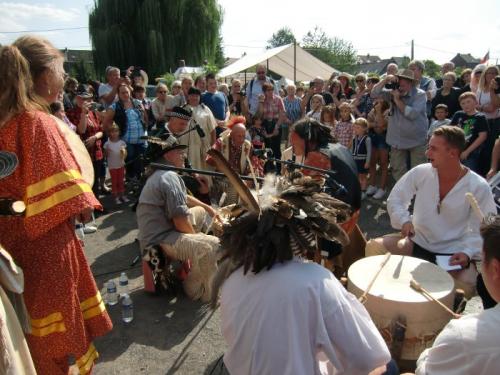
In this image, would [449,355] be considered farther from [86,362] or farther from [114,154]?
[114,154]

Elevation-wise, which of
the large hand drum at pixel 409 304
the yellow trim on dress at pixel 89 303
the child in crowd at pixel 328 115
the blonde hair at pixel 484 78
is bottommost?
the large hand drum at pixel 409 304

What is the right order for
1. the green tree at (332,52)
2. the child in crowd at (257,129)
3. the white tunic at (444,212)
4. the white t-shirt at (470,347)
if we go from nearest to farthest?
1. the white t-shirt at (470,347)
2. the white tunic at (444,212)
3. the child in crowd at (257,129)
4. the green tree at (332,52)

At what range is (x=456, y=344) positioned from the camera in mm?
1478

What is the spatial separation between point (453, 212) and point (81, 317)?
9.03ft

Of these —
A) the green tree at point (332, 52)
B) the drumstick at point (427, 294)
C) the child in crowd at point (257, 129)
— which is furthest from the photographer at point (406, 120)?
the green tree at point (332, 52)

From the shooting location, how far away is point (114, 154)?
22.3ft

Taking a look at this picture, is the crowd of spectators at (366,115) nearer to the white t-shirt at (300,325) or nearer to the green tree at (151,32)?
the white t-shirt at (300,325)

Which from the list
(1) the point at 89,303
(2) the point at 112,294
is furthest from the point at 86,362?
(2) the point at 112,294

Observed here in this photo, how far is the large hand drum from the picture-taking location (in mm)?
2166

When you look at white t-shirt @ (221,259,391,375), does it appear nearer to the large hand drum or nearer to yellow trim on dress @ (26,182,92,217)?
the large hand drum

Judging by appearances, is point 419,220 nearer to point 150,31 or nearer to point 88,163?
point 88,163

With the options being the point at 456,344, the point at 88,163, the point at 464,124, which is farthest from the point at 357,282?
the point at 464,124

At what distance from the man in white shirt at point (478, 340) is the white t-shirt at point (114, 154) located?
6.09m

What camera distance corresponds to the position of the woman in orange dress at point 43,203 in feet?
6.06
